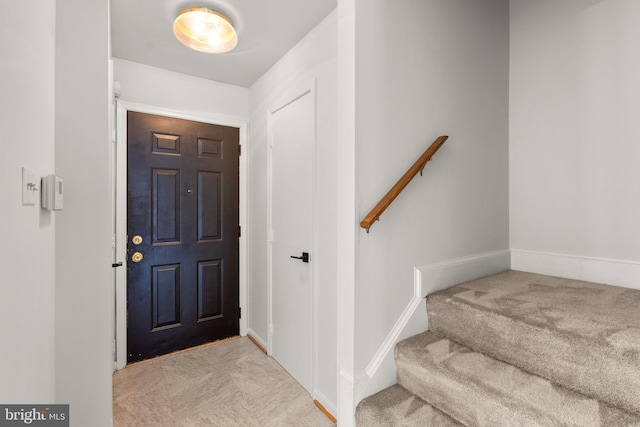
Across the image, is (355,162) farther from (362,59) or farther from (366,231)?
(362,59)

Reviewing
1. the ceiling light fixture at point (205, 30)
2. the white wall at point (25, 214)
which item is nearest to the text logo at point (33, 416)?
the white wall at point (25, 214)

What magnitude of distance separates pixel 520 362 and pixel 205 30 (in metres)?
2.64

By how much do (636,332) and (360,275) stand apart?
1.08m

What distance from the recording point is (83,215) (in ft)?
4.62

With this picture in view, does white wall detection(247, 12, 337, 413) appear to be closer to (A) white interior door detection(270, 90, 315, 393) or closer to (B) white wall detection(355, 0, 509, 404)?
(A) white interior door detection(270, 90, 315, 393)

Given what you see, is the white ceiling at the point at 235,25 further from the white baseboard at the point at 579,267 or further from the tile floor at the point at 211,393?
the tile floor at the point at 211,393

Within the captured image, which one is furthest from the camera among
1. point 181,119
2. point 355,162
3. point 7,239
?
point 181,119

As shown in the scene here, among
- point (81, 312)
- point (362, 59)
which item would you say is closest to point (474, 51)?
point (362, 59)

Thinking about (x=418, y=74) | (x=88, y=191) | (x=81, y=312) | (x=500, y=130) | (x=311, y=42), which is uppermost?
(x=311, y=42)

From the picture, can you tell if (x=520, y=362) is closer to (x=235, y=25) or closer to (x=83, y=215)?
(x=83, y=215)

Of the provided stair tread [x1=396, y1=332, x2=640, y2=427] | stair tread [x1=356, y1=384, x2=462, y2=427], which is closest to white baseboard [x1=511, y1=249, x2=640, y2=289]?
stair tread [x1=396, y1=332, x2=640, y2=427]

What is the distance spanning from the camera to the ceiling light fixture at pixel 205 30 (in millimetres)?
1932

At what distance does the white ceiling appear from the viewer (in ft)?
6.24

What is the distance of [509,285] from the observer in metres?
1.82
